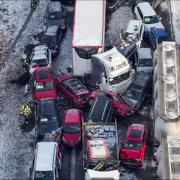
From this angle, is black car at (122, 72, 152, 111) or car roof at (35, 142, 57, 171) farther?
black car at (122, 72, 152, 111)

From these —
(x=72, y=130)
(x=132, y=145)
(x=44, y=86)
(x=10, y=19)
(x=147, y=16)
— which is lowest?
(x=132, y=145)

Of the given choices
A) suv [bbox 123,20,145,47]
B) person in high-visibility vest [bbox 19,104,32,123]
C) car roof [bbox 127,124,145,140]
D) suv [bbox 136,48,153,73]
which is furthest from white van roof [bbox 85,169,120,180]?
suv [bbox 123,20,145,47]

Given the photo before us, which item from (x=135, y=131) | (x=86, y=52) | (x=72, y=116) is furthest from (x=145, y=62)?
(x=72, y=116)

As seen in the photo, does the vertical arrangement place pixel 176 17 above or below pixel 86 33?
below

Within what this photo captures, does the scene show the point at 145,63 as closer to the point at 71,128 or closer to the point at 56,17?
the point at 71,128

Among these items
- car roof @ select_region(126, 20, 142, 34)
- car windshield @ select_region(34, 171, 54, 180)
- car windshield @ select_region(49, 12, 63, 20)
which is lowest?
car windshield @ select_region(34, 171, 54, 180)

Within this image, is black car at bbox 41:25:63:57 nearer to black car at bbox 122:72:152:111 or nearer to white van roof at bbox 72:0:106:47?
white van roof at bbox 72:0:106:47

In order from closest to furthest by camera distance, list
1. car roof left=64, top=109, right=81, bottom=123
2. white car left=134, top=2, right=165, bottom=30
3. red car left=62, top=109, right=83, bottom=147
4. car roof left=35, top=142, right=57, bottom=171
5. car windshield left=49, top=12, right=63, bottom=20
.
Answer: car roof left=35, top=142, right=57, bottom=171
red car left=62, top=109, right=83, bottom=147
car roof left=64, top=109, right=81, bottom=123
white car left=134, top=2, right=165, bottom=30
car windshield left=49, top=12, right=63, bottom=20

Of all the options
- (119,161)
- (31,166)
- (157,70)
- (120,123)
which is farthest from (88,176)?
(157,70)

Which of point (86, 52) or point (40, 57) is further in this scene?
point (40, 57)
